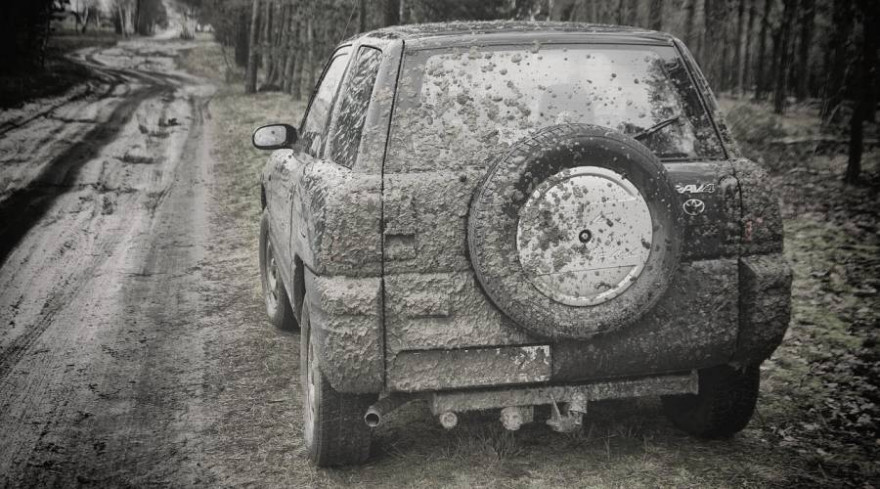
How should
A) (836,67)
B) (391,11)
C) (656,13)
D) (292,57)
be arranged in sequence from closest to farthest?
(656,13) < (391,11) < (836,67) < (292,57)

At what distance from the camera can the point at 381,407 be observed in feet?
11.3

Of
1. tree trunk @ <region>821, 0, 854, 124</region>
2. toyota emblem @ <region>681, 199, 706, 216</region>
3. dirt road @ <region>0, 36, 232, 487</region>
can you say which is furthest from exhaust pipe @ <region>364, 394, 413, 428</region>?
tree trunk @ <region>821, 0, 854, 124</region>

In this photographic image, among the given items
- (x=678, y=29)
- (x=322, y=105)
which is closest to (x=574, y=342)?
(x=322, y=105)

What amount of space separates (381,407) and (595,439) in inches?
50.0

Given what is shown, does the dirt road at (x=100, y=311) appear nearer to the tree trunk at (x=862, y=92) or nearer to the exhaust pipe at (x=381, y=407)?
the exhaust pipe at (x=381, y=407)

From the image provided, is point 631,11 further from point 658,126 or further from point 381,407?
point 381,407

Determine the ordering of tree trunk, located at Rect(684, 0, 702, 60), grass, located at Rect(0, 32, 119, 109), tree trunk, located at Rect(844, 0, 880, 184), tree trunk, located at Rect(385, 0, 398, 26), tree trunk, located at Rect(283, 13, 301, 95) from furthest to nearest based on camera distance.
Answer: tree trunk, located at Rect(283, 13, 301, 95), grass, located at Rect(0, 32, 119, 109), tree trunk, located at Rect(684, 0, 702, 60), tree trunk, located at Rect(385, 0, 398, 26), tree trunk, located at Rect(844, 0, 880, 184)

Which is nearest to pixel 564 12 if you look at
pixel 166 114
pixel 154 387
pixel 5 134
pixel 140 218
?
pixel 166 114

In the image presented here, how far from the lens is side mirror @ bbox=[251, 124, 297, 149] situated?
199 inches

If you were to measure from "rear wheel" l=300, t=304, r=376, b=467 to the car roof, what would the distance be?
145 cm

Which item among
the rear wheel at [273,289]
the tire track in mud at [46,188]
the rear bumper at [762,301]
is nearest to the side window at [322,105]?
the rear wheel at [273,289]

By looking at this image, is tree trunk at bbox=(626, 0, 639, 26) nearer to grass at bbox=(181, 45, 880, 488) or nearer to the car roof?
grass at bbox=(181, 45, 880, 488)

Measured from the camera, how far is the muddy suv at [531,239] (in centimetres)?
318

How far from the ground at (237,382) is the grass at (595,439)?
0.04 ft
